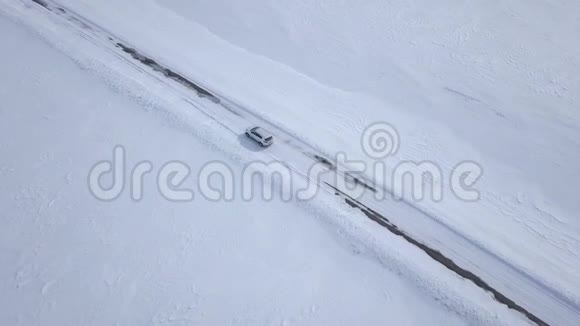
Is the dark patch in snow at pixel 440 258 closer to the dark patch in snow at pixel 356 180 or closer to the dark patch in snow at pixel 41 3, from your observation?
the dark patch in snow at pixel 356 180

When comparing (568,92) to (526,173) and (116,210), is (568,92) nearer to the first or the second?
(526,173)

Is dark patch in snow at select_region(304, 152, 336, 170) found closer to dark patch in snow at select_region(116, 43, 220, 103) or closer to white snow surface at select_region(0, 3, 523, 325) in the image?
white snow surface at select_region(0, 3, 523, 325)

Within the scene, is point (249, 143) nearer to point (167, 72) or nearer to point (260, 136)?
point (260, 136)

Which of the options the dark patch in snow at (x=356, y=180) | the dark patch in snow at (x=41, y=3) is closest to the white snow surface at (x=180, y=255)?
the dark patch in snow at (x=356, y=180)

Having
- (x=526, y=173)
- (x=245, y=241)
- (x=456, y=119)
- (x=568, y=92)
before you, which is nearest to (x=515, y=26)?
(x=568, y=92)

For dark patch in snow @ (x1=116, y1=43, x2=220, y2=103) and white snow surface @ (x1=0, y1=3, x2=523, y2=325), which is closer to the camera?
white snow surface @ (x1=0, y1=3, x2=523, y2=325)

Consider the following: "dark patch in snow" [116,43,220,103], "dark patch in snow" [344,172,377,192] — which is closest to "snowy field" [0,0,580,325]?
"dark patch in snow" [116,43,220,103]
